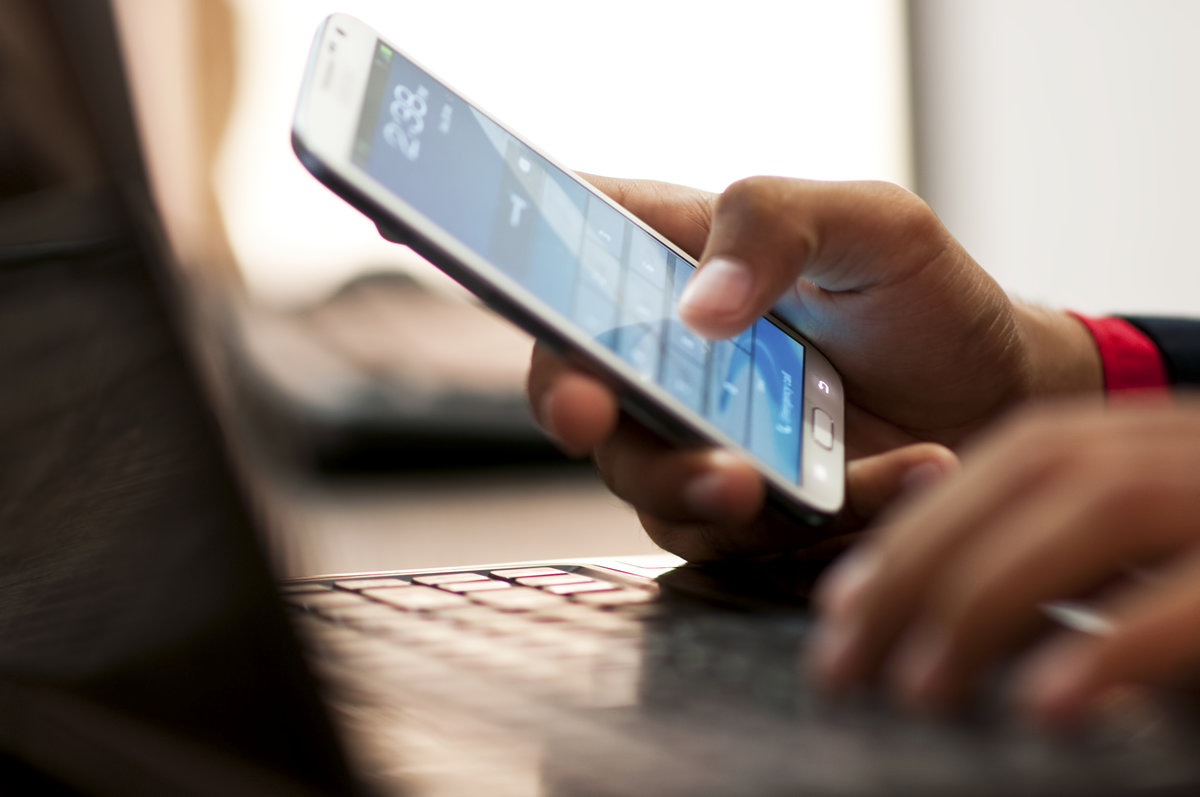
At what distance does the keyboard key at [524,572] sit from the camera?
1.39 ft

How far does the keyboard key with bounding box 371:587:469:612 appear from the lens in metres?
0.35

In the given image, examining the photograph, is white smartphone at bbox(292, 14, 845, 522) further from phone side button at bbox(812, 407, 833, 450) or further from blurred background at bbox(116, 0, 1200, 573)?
blurred background at bbox(116, 0, 1200, 573)

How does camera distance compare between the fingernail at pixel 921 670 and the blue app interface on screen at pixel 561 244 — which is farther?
the blue app interface on screen at pixel 561 244

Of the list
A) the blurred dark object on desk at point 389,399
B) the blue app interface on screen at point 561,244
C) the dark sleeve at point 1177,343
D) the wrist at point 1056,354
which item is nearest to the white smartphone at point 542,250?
the blue app interface on screen at point 561,244

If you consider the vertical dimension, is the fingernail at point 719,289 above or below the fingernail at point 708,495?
above

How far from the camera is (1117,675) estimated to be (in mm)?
187

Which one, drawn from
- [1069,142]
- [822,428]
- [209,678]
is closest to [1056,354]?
[822,428]

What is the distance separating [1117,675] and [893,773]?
51 millimetres

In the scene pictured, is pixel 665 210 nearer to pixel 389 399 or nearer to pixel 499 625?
pixel 499 625

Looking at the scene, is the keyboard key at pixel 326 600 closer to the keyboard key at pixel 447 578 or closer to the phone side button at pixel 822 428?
the keyboard key at pixel 447 578

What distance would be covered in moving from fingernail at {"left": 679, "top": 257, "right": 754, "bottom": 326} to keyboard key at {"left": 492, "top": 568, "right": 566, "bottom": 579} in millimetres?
122

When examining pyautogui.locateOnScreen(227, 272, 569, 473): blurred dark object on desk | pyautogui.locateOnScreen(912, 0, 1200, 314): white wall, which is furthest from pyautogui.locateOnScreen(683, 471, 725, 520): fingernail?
pyautogui.locateOnScreen(912, 0, 1200, 314): white wall

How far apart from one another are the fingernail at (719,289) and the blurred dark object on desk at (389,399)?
104 cm

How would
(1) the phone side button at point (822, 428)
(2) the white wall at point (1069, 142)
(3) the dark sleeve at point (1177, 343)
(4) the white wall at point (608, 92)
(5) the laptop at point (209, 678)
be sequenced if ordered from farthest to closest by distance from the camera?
1. (4) the white wall at point (608, 92)
2. (2) the white wall at point (1069, 142)
3. (3) the dark sleeve at point (1177, 343)
4. (1) the phone side button at point (822, 428)
5. (5) the laptop at point (209, 678)
